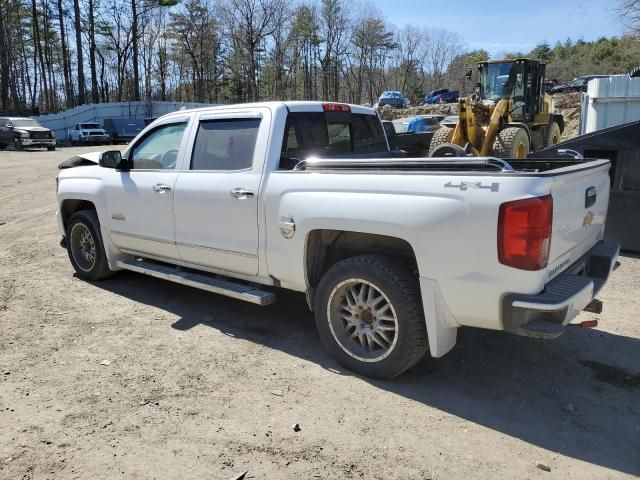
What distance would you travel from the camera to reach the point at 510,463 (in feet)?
9.89

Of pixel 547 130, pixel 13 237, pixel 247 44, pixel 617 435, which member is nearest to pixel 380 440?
pixel 617 435

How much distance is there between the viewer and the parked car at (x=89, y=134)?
38.6 m

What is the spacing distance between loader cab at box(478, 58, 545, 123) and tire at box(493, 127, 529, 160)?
2.76 m

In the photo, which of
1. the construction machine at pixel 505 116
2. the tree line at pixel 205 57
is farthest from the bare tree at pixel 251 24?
the construction machine at pixel 505 116

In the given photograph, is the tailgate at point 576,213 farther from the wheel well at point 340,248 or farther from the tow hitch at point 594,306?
the wheel well at point 340,248

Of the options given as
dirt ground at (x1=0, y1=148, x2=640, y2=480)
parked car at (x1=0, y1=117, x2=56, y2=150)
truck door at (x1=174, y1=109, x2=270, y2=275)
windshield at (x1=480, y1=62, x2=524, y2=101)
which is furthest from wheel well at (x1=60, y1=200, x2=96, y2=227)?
parked car at (x1=0, y1=117, x2=56, y2=150)

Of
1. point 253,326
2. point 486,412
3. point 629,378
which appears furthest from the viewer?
point 253,326

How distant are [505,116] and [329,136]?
384 inches

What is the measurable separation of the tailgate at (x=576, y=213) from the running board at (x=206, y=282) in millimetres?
2191

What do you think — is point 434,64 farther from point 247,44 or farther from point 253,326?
point 253,326

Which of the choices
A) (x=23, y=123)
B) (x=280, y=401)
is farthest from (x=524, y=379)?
(x=23, y=123)

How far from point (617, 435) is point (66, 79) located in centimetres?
6940

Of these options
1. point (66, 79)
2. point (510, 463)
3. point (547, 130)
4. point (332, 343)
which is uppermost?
point (66, 79)

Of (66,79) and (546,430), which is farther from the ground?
(66,79)
